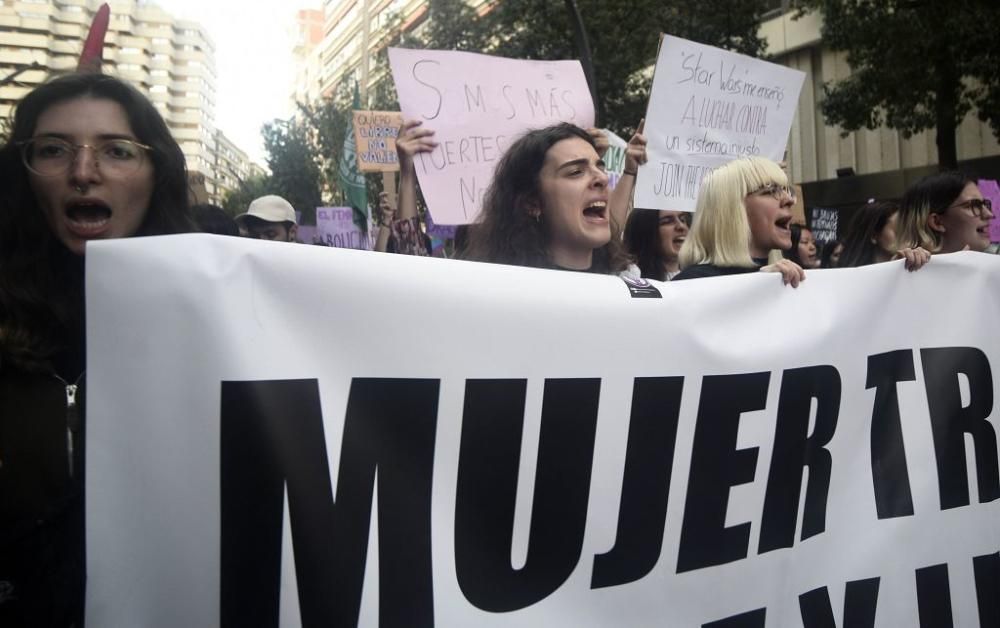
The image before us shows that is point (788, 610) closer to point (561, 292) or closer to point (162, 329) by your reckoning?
point (561, 292)

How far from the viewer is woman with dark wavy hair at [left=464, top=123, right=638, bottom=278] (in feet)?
7.79

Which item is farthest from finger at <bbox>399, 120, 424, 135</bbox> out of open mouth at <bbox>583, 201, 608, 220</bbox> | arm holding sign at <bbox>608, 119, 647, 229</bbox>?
open mouth at <bbox>583, 201, 608, 220</bbox>

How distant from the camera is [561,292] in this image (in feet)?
5.75

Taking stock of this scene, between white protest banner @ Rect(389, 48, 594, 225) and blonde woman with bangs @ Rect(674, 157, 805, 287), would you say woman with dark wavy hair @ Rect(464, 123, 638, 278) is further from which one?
white protest banner @ Rect(389, 48, 594, 225)

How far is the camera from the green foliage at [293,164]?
3962cm

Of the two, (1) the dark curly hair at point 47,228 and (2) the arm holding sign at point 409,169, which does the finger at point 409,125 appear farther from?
(1) the dark curly hair at point 47,228

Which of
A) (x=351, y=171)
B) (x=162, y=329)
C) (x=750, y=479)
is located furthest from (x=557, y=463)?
(x=351, y=171)

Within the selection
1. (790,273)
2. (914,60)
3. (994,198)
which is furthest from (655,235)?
(914,60)

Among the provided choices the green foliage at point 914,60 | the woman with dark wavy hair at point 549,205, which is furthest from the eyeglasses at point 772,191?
the green foliage at point 914,60

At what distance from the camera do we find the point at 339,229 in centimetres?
991

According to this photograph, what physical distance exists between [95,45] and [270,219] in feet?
12.8

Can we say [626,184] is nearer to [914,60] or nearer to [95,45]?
[95,45]

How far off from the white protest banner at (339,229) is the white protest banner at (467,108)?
5.83 meters

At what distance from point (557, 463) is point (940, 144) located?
14260mm
